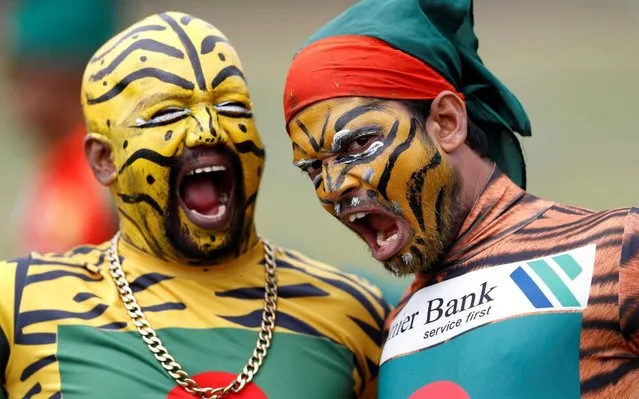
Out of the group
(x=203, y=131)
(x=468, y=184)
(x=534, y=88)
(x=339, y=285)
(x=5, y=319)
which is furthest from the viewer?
(x=534, y=88)

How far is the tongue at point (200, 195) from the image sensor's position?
4.25 meters

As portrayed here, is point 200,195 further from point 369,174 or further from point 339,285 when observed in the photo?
point 369,174

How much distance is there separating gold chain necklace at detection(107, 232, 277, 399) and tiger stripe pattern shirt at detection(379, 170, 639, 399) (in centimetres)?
48

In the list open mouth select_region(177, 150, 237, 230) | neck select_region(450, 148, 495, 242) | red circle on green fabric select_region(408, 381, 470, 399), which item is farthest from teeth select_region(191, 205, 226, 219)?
red circle on green fabric select_region(408, 381, 470, 399)

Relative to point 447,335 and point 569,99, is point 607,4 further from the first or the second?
point 447,335

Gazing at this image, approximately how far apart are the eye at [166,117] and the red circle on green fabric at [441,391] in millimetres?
1289

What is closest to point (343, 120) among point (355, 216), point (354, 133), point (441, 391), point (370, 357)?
point (354, 133)

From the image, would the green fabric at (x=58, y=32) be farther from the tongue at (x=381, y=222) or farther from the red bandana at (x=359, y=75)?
the tongue at (x=381, y=222)

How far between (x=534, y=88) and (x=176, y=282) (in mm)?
8877

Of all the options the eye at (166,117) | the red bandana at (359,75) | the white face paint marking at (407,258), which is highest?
the red bandana at (359,75)

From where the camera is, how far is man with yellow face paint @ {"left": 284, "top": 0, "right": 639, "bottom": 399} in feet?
11.1

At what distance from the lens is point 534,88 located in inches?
494

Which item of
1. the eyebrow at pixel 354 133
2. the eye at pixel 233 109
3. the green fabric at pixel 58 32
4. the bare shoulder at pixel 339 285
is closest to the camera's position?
the eyebrow at pixel 354 133

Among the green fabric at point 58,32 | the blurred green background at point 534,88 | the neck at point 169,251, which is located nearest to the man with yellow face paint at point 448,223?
the neck at point 169,251
